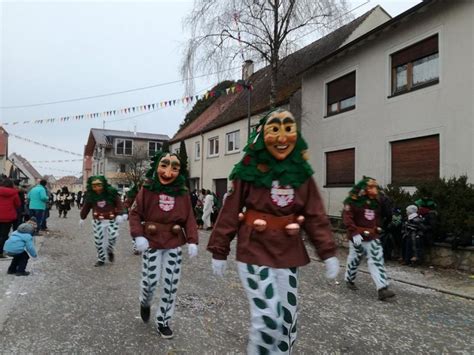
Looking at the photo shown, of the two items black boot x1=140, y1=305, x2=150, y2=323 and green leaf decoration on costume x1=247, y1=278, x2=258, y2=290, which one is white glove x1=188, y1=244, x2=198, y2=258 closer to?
black boot x1=140, y1=305, x2=150, y2=323

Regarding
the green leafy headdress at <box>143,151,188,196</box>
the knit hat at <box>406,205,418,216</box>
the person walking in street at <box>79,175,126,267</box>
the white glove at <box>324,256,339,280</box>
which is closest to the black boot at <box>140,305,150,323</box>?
the green leafy headdress at <box>143,151,188,196</box>

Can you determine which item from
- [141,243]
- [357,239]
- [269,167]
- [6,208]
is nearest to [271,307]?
[269,167]

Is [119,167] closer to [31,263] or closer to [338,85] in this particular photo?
[338,85]

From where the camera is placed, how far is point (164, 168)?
469cm

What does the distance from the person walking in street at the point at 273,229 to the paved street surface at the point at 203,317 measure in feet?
4.63

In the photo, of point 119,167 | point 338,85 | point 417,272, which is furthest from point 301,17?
point 119,167

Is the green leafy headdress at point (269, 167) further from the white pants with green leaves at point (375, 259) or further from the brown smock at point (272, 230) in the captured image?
the white pants with green leaves at point (375, 259)

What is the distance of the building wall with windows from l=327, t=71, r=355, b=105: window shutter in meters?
0.04

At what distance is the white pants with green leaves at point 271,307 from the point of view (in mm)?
2865

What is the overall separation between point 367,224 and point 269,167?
398cm

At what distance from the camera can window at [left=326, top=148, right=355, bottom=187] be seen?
15016mm

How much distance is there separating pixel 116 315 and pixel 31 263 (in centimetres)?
440

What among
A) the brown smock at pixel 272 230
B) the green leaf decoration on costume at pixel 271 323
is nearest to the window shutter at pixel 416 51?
the brown smock at pixel 272 230

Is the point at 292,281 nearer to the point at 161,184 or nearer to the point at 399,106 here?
the point at 161,184
